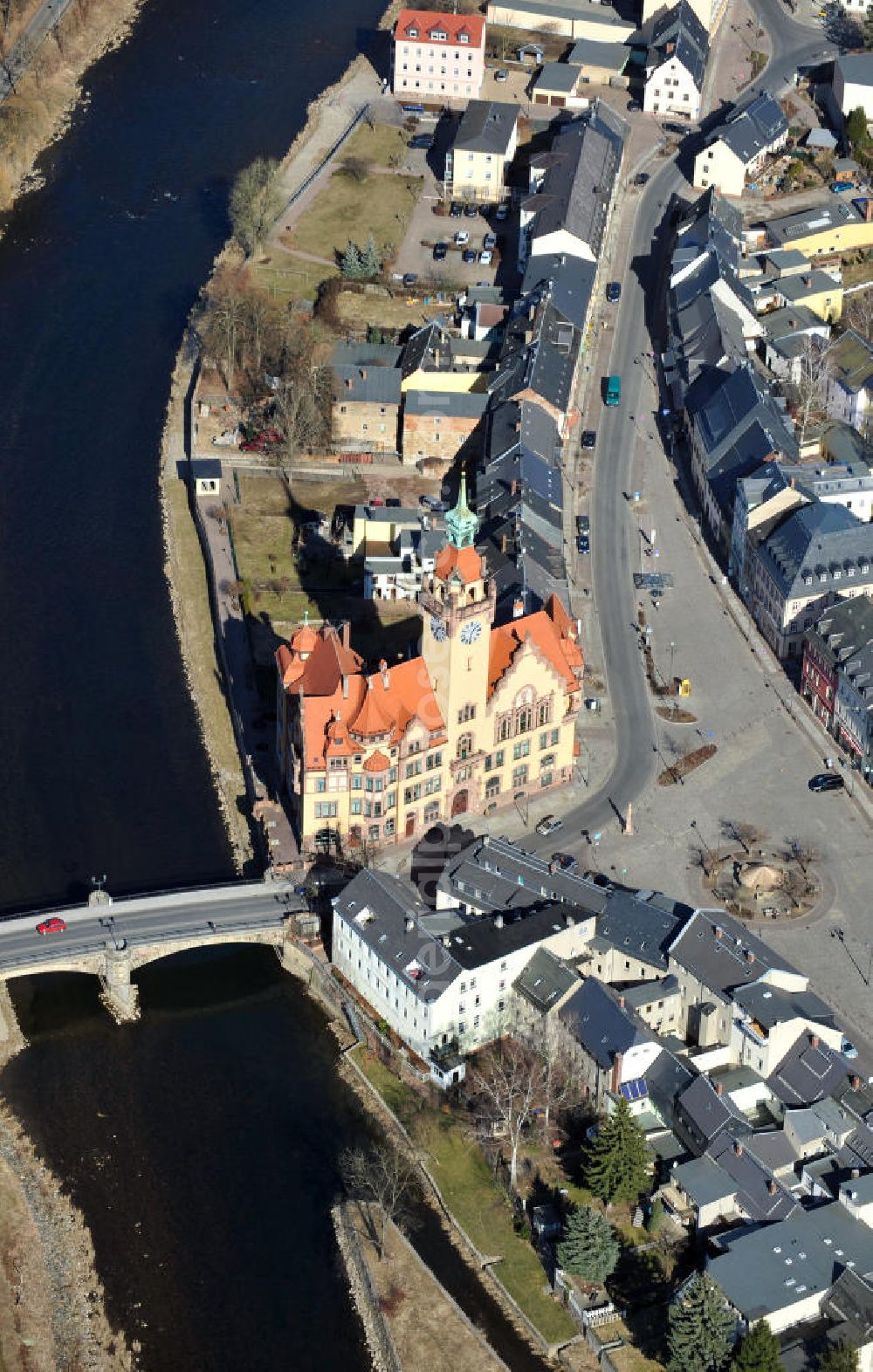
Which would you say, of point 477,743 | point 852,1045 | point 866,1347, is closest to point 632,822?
point 477,743

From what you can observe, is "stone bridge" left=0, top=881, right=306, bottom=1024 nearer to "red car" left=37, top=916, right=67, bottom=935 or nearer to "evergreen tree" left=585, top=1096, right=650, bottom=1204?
"red car" left=37, top=916, right=67, bottom=935

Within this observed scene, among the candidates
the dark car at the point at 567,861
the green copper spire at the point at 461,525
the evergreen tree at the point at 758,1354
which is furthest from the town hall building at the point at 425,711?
the evergreen tree at the point at 758,1354

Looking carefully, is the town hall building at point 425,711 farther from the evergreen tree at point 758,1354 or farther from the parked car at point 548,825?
the evergreen tree at point 758,1354

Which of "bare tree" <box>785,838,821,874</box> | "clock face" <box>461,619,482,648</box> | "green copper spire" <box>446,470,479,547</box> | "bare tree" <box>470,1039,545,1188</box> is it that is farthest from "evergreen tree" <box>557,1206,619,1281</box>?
"green copper spire" <box>446,470,479,547</box>

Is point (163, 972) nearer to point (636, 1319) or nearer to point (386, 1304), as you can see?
point (386, 1304)

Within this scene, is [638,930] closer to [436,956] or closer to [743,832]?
[436,956]
